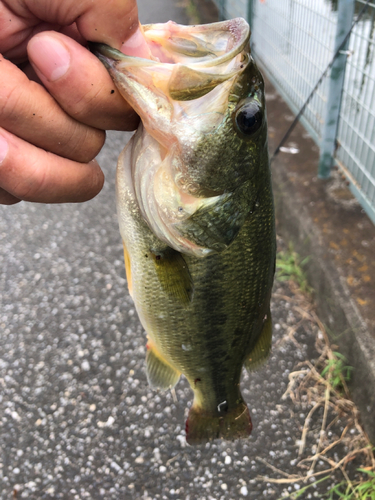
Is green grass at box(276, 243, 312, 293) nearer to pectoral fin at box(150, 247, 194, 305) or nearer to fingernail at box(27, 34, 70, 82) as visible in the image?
pectoral fin at box(150, 247, 194, 305)

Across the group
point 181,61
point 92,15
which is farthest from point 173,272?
point 92,15

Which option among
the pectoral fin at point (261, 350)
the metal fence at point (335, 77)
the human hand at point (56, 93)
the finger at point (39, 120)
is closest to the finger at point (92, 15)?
the human hand at point (56, 93)

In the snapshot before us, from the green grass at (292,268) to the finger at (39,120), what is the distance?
2.12 meters

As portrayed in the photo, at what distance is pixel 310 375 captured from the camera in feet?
8.13

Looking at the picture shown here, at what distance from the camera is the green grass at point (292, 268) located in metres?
2.91

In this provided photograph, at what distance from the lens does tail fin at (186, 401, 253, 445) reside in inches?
63.4

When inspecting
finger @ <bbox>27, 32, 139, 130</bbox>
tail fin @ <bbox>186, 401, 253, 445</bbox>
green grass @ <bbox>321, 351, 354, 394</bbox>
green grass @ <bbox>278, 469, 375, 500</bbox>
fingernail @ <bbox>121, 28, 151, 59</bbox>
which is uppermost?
fingernail @ <bbox>121, 28, 151, 59</bbox>

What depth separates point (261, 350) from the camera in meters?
1.51

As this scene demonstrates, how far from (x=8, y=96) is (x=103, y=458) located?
6.23 ft

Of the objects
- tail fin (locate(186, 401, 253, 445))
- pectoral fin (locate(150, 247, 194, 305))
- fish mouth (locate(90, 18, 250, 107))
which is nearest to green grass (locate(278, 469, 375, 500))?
tail fin (locate(186, 401, 253, 445))

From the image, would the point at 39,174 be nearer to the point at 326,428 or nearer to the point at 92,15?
the point at 92,15

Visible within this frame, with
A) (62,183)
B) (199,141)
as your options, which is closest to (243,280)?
(199,141)

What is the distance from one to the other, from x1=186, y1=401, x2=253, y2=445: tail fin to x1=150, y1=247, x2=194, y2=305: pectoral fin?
0.65 meters

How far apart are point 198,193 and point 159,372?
2.60 ft
